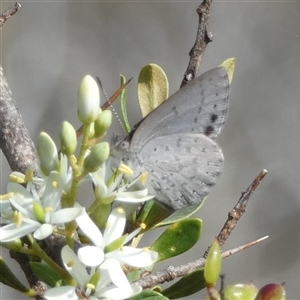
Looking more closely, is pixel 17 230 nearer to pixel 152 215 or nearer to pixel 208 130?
pixel 152 215

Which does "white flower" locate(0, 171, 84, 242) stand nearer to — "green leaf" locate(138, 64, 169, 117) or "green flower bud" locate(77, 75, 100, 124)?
"green flower bud" locate(77, 75, 100, 124)

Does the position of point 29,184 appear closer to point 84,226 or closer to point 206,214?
point 84,226

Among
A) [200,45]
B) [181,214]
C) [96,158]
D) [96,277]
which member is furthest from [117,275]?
[200,45]

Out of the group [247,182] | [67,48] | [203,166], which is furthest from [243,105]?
[203,166]

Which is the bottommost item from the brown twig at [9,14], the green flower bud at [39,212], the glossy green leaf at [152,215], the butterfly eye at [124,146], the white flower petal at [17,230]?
the glossy green leaf at [152,215]

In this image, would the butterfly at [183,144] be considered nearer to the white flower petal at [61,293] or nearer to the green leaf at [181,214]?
the green leaf at [181,214]

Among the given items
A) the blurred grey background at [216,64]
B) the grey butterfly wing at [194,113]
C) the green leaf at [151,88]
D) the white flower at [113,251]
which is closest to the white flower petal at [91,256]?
the white flower at [113,251]
